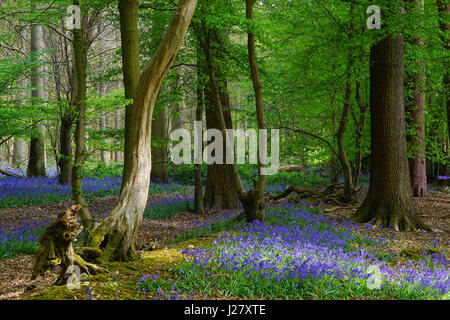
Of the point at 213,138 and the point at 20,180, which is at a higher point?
the point at 213,138

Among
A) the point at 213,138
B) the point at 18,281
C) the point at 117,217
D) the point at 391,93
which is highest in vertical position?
the point at 391,93

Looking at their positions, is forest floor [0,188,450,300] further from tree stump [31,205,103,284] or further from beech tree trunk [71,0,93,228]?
beech tree trunk [71,0,93,228]

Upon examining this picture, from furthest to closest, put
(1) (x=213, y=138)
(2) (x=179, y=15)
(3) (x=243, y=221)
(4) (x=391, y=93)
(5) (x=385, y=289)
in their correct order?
1. (1) (x=213, y=138)
2. (4) (x=391, y=93)
3. (3) (x=243, y=221)
4. (2) (x=179, y=15)
5. (5) (x=385, y=289)

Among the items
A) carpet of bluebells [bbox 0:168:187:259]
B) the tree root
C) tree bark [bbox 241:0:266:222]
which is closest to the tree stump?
carpet of bluebells [bbox 0:168:187:259]

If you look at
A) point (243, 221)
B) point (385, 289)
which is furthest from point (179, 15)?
point (243, 221)

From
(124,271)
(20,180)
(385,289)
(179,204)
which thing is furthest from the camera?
(20,180)

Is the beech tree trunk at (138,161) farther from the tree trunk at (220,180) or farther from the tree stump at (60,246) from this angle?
the tree trunk at (220,180)

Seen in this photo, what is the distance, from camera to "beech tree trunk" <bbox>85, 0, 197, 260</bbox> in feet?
15.0

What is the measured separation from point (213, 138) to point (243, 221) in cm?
359

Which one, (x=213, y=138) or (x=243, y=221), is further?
(x=213, y=138)

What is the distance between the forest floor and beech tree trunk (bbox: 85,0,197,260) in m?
0.33

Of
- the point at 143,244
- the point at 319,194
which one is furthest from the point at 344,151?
the point at 143,244

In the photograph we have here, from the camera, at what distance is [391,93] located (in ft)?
27.2
